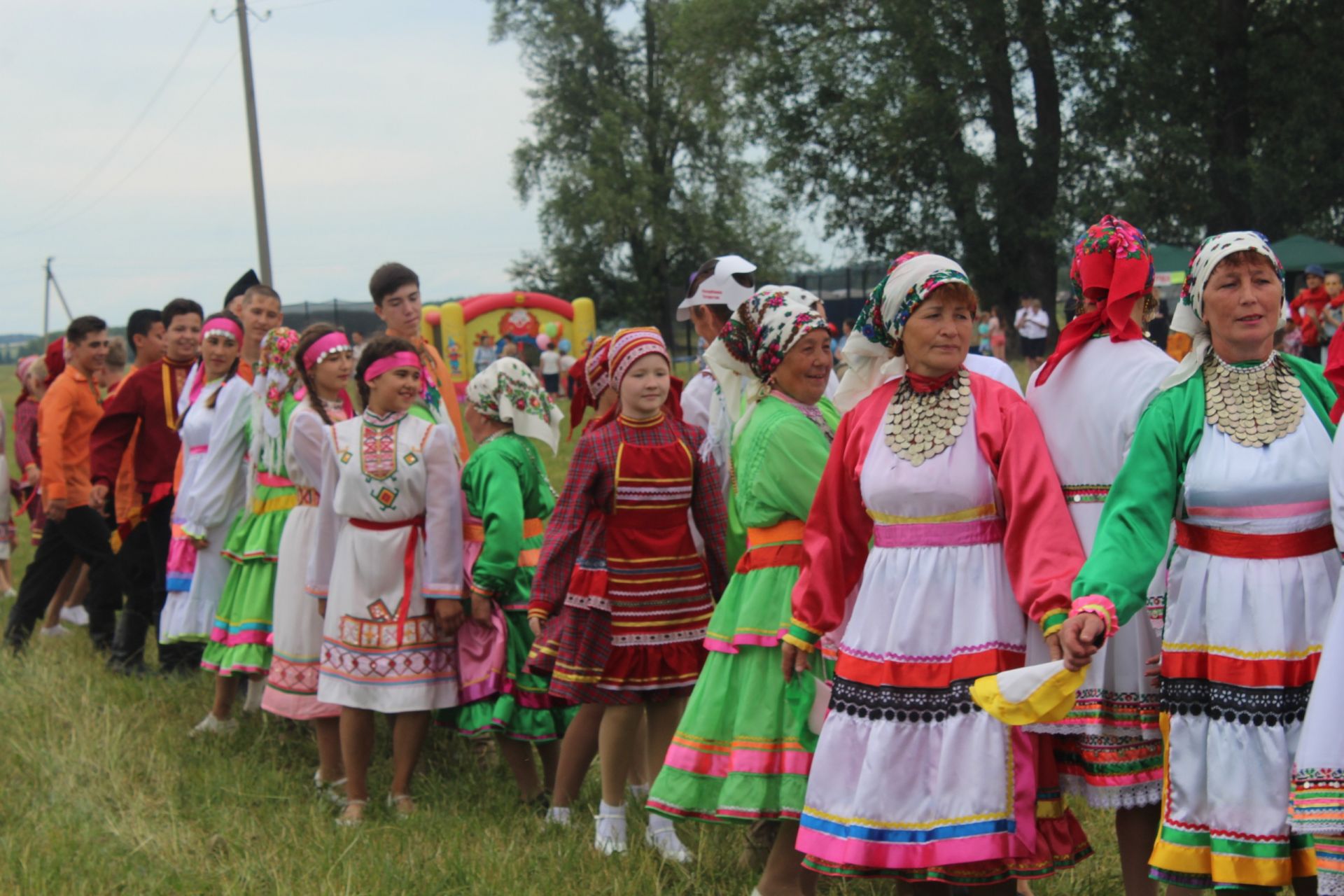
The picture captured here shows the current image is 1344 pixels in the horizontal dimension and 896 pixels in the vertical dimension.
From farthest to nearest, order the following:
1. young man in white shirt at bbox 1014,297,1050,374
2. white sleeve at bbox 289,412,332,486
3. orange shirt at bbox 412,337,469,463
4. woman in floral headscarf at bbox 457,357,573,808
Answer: young man in white shirt at bbox 1014,297,1050,374
orange shirt at bbox 412,337,469,463
white sleeve at bbox 289,412,332,486
woman in floral headscarf at bbox 457,357,573,808

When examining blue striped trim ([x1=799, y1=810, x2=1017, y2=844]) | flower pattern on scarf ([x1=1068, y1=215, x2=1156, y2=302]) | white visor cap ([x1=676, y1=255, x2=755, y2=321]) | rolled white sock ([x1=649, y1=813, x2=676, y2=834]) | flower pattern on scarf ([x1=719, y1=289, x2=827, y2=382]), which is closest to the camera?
blue striped trim ([x1=799, y1=810, x2=1017, y2=844])

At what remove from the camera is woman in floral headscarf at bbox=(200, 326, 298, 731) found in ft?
21.2

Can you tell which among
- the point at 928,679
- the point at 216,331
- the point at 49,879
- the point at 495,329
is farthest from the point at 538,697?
the point at 495,329

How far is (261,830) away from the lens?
17.7ft

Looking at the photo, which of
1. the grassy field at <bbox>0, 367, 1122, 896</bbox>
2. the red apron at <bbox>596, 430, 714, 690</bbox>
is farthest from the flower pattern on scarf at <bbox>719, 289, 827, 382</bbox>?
the grassy field at <bbox>0, 367, 1122, 896</bbox>

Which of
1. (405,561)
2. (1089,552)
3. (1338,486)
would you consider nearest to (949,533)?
(1089,552)

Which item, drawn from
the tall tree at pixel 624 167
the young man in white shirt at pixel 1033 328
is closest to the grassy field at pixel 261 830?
the young man in white shirt at pixel 1033 328

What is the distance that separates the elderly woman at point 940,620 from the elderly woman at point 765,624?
512 mm

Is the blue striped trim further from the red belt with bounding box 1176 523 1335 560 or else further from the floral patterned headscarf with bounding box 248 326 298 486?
the floral patterned headscarf with bounding box 248 326 298 486

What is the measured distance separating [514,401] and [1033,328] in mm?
21002

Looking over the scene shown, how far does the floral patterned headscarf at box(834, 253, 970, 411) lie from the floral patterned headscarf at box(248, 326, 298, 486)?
10.4 ft

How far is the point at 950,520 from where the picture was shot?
3500 millimetres

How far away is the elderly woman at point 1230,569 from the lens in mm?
3178

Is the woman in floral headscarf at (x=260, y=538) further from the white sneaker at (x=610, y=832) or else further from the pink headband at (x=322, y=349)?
the white sneaker at (x=610, y=832)
